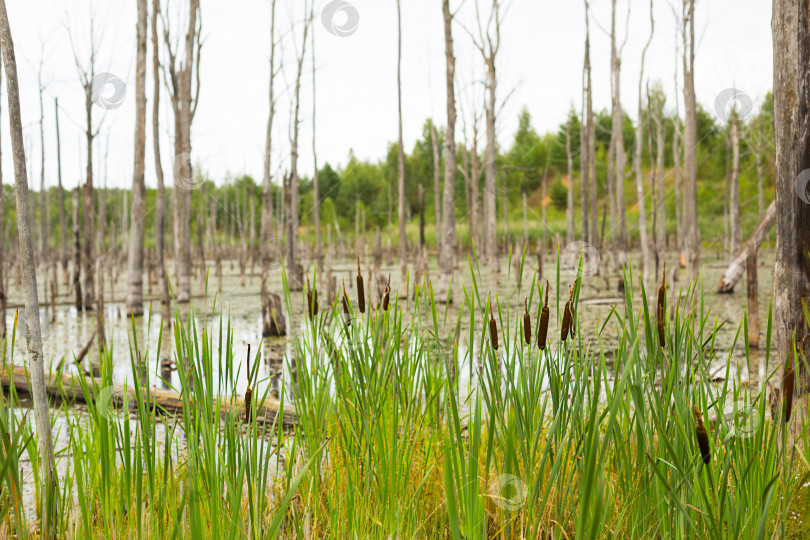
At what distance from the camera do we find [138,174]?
24.5ft

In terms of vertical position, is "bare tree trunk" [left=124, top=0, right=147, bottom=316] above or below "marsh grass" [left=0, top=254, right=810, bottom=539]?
above

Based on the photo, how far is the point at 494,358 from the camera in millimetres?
1258

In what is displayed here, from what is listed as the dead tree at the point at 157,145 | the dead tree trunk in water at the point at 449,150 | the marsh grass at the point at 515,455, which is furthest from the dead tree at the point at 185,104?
the marsh grass at the point at 515,455

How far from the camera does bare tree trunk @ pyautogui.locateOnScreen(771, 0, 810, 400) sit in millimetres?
1857

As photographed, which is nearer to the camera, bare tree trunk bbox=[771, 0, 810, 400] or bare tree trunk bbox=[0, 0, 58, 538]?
bare tree trunk bbox=[0, 0, 58, 538]

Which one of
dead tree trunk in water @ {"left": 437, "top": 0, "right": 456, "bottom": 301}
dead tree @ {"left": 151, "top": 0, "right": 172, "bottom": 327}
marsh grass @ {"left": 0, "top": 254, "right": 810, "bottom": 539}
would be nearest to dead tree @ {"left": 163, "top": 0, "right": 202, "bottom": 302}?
dead tree @ {"left": 151, "top": 0, "right": 172, "bottom": 327}

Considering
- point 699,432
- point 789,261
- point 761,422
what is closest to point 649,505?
point 761,422

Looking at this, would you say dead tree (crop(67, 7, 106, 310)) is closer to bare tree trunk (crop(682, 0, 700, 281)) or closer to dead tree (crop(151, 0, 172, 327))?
dead tree (crop(151, 0, 172, 327))

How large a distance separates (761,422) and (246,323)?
6494mm

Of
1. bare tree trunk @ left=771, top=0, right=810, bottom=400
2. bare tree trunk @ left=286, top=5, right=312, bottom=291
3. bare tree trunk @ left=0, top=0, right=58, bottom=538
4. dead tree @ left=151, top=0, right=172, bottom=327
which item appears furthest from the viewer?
bare tree trunk @ left=286, top=5, right=312, bottom=291

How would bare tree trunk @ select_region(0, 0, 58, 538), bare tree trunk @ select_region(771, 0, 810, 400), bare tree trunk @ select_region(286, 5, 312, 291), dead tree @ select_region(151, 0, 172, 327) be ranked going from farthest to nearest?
bare tree trunk @ select_region(286, 5, 312, 291) → dead tree @ select_region(151, 0, 172, 327) → bare tree trunk @ select_region(771, 0, 810, 400) → bare tree trunk @ select_region(0, 0, 58, 538)

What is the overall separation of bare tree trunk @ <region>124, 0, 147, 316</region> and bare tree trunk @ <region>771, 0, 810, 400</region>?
690cm

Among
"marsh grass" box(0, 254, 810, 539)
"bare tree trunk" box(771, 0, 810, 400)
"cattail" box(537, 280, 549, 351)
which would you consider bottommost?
"marsh grass" box(0, 254, 810, 539)

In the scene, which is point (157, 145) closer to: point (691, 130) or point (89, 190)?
point (89, 190)
